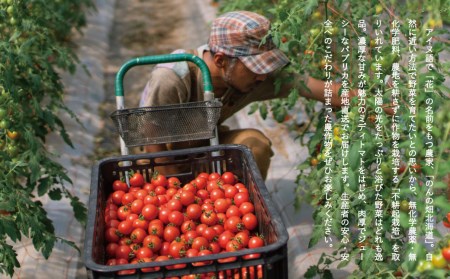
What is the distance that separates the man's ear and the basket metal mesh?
28 centimetres

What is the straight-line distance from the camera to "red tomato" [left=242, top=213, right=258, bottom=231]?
2.26 m

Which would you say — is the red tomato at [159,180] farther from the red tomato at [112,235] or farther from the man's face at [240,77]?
the man's face at [240,77]

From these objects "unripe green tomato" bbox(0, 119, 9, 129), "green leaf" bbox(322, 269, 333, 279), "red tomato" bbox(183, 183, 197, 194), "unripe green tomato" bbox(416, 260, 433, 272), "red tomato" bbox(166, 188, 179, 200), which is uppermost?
"unripe green tomato" bbox(0, 119, 9, 129)

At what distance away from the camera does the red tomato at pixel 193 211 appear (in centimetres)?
233

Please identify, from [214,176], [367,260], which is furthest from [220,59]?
[367,260]

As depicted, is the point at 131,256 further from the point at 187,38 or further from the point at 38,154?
the point at 187,38

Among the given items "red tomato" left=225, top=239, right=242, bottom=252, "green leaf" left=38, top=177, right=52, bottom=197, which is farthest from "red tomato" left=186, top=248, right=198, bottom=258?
"green leaf" left=38, top=177, right=52, bottom=197

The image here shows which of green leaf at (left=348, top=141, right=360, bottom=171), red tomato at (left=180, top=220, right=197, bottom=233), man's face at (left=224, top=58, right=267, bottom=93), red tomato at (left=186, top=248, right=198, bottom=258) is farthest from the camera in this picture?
man's face at (left=224, top=58, right=267, bottom=93)

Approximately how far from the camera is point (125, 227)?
226 cm

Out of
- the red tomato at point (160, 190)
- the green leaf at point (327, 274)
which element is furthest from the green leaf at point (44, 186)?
the green leaf at point (327, 274)

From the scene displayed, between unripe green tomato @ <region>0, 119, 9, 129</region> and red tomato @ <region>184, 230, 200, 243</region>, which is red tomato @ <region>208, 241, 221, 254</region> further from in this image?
unripe green tomato @ <region>0, 119, 9, 129</region>

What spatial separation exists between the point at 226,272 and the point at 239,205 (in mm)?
503

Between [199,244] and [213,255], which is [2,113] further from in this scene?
[213,255]

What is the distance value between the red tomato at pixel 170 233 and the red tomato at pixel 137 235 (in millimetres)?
76
